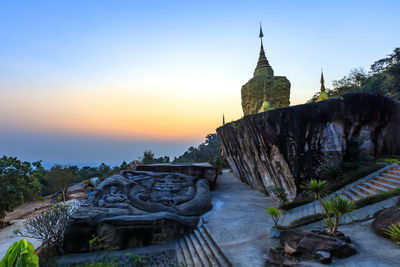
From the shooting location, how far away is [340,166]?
9086 mm

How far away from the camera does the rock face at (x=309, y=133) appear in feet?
28.3

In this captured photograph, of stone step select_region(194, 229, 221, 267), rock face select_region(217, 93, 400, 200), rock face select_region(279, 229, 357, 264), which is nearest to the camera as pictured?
rock face select_region(279, 229, 357, 264)

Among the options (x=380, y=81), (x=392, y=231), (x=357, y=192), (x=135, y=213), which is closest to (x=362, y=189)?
(x=357, y=192)

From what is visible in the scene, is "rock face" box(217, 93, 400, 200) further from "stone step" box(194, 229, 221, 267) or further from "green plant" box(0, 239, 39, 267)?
"green plant" box(0, 239, 39, 267)

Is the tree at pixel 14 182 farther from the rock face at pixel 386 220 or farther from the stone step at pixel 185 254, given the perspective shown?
the rock face at pixel 386 220

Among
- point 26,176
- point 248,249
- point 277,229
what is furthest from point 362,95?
point 26,176

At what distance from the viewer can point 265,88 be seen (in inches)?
733

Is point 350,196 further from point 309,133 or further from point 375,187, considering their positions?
point 309,133

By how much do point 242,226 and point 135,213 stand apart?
4.53m

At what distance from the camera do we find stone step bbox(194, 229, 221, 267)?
5.95m

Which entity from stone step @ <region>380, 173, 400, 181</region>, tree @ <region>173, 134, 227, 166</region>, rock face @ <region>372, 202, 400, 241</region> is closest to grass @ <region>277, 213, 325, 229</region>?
rock face @ <region>372, 202, 400, 241</region>

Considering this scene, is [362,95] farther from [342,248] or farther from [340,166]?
[342,248]

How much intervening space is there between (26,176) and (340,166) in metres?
18.3

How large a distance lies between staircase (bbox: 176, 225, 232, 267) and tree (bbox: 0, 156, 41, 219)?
11.4 meters
